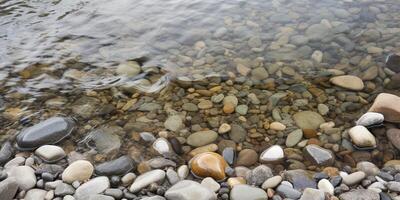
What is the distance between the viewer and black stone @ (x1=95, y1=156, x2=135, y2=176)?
294cm

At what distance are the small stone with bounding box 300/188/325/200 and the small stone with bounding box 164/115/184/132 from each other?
1341 millimetres

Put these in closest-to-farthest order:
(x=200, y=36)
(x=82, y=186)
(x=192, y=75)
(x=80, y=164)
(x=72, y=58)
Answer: (x=82, y=186) < (x=80, y=164) < (x=192, y=75) < (x=72, y=58) < (x=200, y=36)

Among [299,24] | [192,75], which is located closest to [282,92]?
[192,75]

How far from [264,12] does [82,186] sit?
138 inches

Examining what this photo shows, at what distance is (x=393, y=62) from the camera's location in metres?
4.09

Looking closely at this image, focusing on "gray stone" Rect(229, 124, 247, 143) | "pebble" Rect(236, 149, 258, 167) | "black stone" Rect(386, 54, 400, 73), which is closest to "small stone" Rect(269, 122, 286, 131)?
"gray stone" Rect(229, 124, 247, 143)

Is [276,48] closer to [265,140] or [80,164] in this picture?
[265,140]

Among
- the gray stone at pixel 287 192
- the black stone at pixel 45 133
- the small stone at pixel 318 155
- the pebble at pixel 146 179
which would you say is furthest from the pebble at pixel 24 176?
the small stone at pixel 318 155

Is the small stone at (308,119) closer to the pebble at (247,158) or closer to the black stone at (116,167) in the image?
the pebble at (247,158)

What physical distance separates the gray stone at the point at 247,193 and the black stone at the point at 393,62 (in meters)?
2.35

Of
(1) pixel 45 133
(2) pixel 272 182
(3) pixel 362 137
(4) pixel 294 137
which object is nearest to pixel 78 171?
(1) pixel 45 133

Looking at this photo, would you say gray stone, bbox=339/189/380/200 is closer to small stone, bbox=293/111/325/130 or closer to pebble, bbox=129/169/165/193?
small stone, bbox=293/111/325/130

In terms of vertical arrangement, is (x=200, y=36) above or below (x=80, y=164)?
above

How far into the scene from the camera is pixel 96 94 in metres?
3.89
